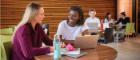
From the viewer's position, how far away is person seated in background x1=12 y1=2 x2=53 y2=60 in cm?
267

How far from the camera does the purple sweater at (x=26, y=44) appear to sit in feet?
8.72

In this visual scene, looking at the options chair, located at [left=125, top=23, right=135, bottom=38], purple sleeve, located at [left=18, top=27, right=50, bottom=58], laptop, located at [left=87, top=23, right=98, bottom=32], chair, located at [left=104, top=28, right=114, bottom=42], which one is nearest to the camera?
purple sleeve, located at [left=18, top=27, right=50, bottom=58]

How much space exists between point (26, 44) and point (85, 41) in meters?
0.80

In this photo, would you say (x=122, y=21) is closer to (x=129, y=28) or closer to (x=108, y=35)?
(x=129, y=28)

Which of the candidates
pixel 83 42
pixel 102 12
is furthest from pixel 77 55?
pixel 102 12

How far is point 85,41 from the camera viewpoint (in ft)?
10.3

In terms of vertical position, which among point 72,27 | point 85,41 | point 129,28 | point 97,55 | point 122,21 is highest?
point 72,27

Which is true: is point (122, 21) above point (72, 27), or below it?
below

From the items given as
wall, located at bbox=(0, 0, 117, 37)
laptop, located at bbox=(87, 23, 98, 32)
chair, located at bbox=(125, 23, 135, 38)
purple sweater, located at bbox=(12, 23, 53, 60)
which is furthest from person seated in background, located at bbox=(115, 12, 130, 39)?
purple sweater, located at bbox=(12, 23, 53, 60)

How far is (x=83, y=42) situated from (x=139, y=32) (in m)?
11.2

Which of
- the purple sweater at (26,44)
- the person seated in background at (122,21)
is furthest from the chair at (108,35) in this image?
the purple sweater at (26,44)

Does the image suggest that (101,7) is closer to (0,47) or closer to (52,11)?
(52,11)

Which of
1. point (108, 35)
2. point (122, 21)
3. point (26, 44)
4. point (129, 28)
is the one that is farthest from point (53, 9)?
point (26, 44)

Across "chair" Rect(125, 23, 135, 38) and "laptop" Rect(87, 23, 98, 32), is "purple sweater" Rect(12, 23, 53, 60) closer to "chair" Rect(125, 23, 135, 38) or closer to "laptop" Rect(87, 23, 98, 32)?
"laptop" Rect(87, 23, 98, 32)
